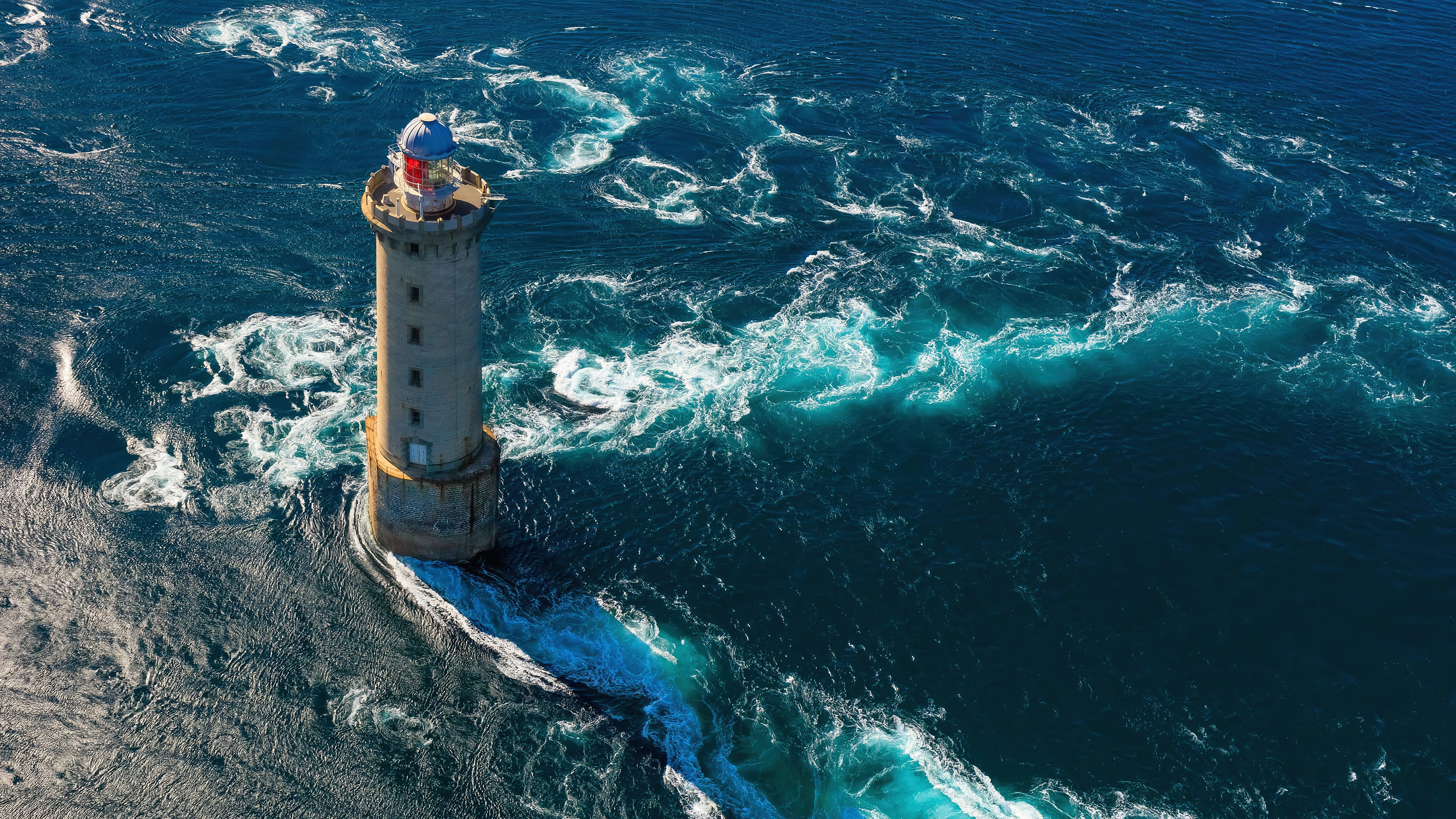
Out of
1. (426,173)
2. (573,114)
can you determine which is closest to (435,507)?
(426,173)

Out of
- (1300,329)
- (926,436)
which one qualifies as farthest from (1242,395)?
(926,436)

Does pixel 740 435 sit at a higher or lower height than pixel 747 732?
higher

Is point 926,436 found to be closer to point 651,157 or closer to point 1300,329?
point 1300,329

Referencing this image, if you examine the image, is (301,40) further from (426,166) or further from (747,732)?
(747,732)

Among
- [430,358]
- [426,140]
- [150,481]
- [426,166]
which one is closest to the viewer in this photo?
[426,140]

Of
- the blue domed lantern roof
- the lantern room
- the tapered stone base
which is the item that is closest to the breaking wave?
the tapered stone base

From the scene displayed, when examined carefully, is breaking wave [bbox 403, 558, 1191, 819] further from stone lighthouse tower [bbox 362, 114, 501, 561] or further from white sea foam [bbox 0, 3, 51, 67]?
white sea foam [bbox 0, 3, 51, 67]
